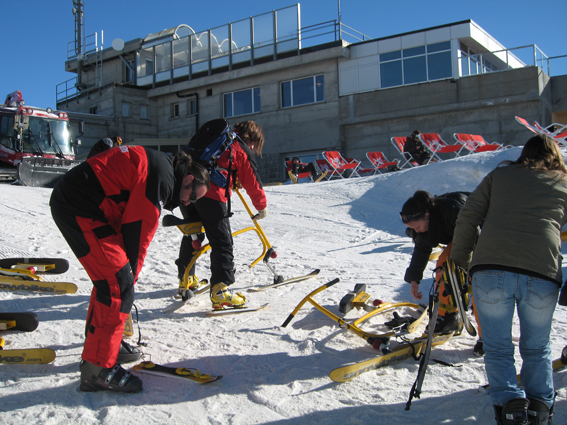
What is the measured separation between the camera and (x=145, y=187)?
2287 mm

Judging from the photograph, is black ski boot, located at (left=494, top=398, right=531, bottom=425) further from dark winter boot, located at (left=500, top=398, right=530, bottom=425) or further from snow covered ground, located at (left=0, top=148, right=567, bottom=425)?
snow covered ground, located at (left=0, top=148, right=567, bottom=425)

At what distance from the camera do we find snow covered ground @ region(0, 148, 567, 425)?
2141 millimetres

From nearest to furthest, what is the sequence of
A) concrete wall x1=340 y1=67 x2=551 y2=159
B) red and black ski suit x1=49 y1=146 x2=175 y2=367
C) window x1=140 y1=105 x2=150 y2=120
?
red and black ski suit x1=49 y1=146 x2=175 y2=367
concrete wall x1=340 y1=67 x2=551 y2=159
window x1=140 y1=105 x2=150 y2=120

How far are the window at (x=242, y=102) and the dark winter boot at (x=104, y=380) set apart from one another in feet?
65.5

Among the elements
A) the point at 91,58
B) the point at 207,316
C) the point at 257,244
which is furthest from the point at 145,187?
the point at 91,58

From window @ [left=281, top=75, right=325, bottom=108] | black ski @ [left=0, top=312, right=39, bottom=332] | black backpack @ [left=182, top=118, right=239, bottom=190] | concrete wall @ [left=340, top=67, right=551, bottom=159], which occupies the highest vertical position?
window @ [left=281, top=75, right=325, bottom=108]

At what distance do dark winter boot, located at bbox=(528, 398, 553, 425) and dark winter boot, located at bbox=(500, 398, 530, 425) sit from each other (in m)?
0.05

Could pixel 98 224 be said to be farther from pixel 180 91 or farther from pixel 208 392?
pixel 180 91

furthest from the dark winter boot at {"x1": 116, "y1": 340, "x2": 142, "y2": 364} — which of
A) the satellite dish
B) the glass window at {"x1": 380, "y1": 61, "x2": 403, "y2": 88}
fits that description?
the satellite dish

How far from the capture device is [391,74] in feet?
59.3

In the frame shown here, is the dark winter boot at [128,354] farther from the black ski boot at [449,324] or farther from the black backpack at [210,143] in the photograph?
the black ski boot at [449,324]

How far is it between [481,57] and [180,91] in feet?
48.4

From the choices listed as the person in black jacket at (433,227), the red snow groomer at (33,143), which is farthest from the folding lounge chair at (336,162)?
the person in black jacket at (433,227)

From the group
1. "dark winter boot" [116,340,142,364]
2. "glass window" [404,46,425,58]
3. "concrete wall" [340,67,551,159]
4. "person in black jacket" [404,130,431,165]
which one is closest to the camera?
"dark winter boot" [116,340,142,364]
